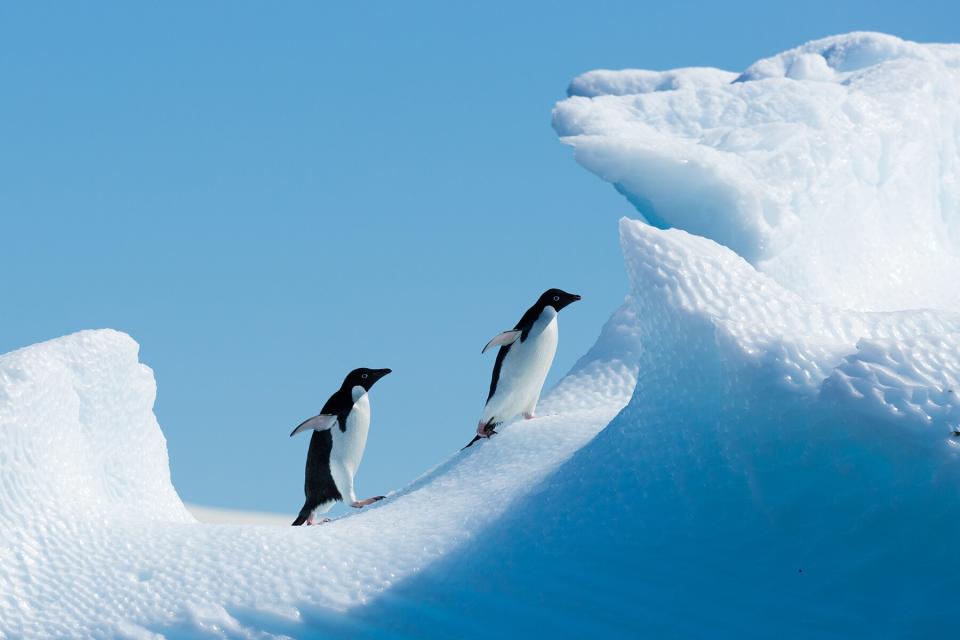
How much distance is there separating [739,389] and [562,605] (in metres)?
0.69

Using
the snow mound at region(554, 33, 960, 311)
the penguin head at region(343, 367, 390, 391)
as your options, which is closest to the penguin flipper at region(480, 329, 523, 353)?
the penguin head at region(343, 367, 390, 391)

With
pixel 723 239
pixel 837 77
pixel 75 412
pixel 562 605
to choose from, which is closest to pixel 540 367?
pixel 723 239

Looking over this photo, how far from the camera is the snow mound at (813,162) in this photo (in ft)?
19.7

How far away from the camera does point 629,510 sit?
9.83 feet

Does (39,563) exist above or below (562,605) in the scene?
above

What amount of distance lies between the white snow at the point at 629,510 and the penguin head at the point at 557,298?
2.75 ft

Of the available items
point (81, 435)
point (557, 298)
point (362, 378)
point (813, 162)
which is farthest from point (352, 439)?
point (813, 162)

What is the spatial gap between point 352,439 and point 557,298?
1189 millimetres

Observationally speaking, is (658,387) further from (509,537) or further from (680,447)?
(509,537)

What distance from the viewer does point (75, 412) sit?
424cm

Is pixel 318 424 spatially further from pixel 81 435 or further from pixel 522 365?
pixel 81 435

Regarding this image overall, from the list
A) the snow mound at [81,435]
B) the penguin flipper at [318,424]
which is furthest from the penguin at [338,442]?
the snow mound at [81,435]

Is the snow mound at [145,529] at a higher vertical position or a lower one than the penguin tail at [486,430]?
lower

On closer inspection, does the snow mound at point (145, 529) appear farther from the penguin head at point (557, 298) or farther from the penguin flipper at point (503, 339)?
the penguin head at point (557, 298)
